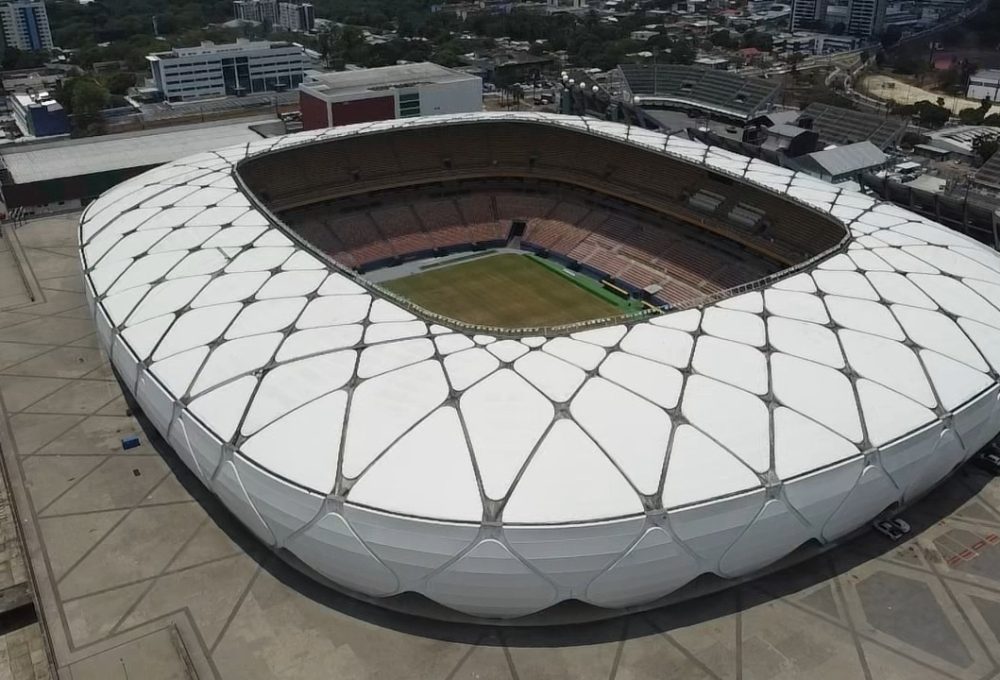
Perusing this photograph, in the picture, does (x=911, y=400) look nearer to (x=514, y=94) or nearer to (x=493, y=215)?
Answer: (x=493, y=215)

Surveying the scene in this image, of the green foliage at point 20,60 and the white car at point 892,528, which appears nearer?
the white car at point 892,528

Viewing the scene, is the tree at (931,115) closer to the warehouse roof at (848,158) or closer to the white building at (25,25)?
the warehouse roof at (848,158)

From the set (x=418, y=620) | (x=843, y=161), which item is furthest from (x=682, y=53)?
(x=418, y=620)

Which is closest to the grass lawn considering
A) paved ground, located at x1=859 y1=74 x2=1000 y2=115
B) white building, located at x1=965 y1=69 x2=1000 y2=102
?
paved ground, located at x1=859 y1=74 x2=1000 y2=115

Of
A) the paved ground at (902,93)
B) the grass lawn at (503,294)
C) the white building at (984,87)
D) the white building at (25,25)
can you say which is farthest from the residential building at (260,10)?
the grass lawn at (503,294)

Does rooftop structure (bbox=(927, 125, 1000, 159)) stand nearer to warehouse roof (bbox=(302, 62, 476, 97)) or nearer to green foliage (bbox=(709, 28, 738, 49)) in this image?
warehouse roof (bbox=(302, 62, 476, 97))

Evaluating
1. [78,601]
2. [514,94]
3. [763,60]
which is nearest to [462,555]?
[78,601]
